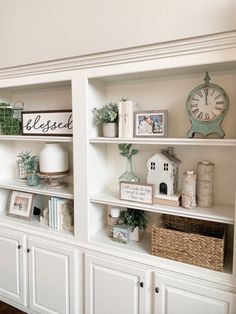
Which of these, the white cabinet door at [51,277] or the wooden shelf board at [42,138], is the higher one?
the wooden shelf board at [42,138]

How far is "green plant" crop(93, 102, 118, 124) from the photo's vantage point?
1.61 m

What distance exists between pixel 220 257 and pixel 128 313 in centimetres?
69

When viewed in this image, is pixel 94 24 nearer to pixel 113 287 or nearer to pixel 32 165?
pixel 32 165

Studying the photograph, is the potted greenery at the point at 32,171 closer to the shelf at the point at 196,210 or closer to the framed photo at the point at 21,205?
the framed photo at the point at 21,205

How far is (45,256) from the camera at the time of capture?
184 centimetres

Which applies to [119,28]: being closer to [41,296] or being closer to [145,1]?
[145,1]

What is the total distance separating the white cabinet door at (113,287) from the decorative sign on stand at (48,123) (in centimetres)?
92

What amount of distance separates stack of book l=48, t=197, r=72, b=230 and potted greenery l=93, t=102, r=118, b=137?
0.63 m

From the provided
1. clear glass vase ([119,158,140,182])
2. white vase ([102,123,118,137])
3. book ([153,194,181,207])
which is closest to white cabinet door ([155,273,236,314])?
book ([153,194,181,207])

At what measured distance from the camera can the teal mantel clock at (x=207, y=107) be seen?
1381 millimetres

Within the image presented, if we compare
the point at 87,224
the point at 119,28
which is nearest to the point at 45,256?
the point at 87,224

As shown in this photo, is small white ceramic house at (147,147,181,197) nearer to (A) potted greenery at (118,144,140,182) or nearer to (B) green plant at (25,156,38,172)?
(A) potted greenery at (118,144,140,182)

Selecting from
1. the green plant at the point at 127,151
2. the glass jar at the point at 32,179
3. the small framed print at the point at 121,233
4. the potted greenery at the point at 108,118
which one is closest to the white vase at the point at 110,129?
the potted greenery at the point at 108,118

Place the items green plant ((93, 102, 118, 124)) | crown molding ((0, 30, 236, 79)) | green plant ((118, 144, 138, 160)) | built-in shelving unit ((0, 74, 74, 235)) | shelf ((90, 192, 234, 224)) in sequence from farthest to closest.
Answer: built-in shelving unit ((0, 74, 74, 235))
green plant ((118, 144, 138, 160))
green plant ((93, 102, 118, 124))
shelf ((90, 192, 234, 224))
crown molding ((0, 30, 236, 79))
